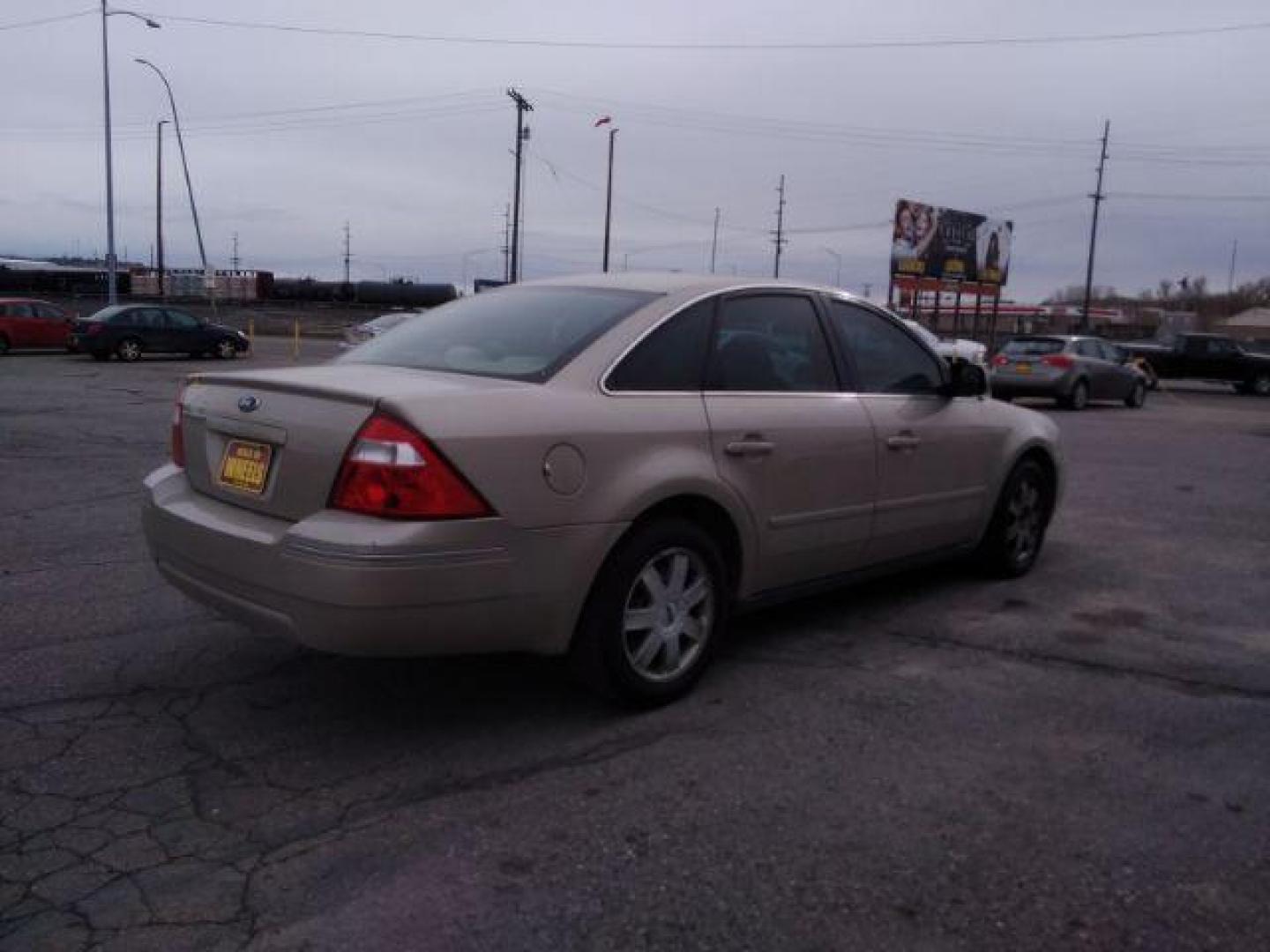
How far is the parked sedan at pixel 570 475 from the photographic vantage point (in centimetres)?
334

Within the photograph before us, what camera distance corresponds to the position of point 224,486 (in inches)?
150

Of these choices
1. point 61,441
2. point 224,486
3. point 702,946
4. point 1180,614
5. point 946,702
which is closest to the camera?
point 702,946

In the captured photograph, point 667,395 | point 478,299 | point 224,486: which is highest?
point 478,299

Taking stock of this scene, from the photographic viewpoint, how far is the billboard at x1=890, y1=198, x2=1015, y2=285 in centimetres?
4475

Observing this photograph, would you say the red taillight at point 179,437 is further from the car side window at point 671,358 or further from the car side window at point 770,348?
the car side window at point 770,348

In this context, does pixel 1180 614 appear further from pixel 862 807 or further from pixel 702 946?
pixel 702 946

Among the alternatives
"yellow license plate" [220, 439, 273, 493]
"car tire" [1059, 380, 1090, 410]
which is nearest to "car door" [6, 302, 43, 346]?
"car tire" [1059, 380, 1090, 410]

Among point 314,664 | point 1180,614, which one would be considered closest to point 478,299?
point 314,664

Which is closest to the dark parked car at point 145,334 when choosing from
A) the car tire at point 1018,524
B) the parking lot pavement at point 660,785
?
the parking lot pavement at point 660,785

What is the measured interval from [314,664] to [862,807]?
227cm

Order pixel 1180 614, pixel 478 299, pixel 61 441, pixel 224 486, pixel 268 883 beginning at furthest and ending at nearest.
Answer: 1. pixel 61 441
2. pixel 1180 614
3. pixel 478 299
4. pixel 224 486
5. pixel 268 883

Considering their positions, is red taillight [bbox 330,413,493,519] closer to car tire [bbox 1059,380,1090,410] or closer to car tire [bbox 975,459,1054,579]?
car tire [bbox 975,459,1054,579]

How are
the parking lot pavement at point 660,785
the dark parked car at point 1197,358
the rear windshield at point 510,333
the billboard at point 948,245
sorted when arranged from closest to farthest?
the parking lot pavement at point 660,785
the rear windshield at point 510,333
the dark parked car at point 1197,358
the billboard at point 948,245

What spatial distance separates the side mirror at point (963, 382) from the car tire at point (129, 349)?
24.8m
